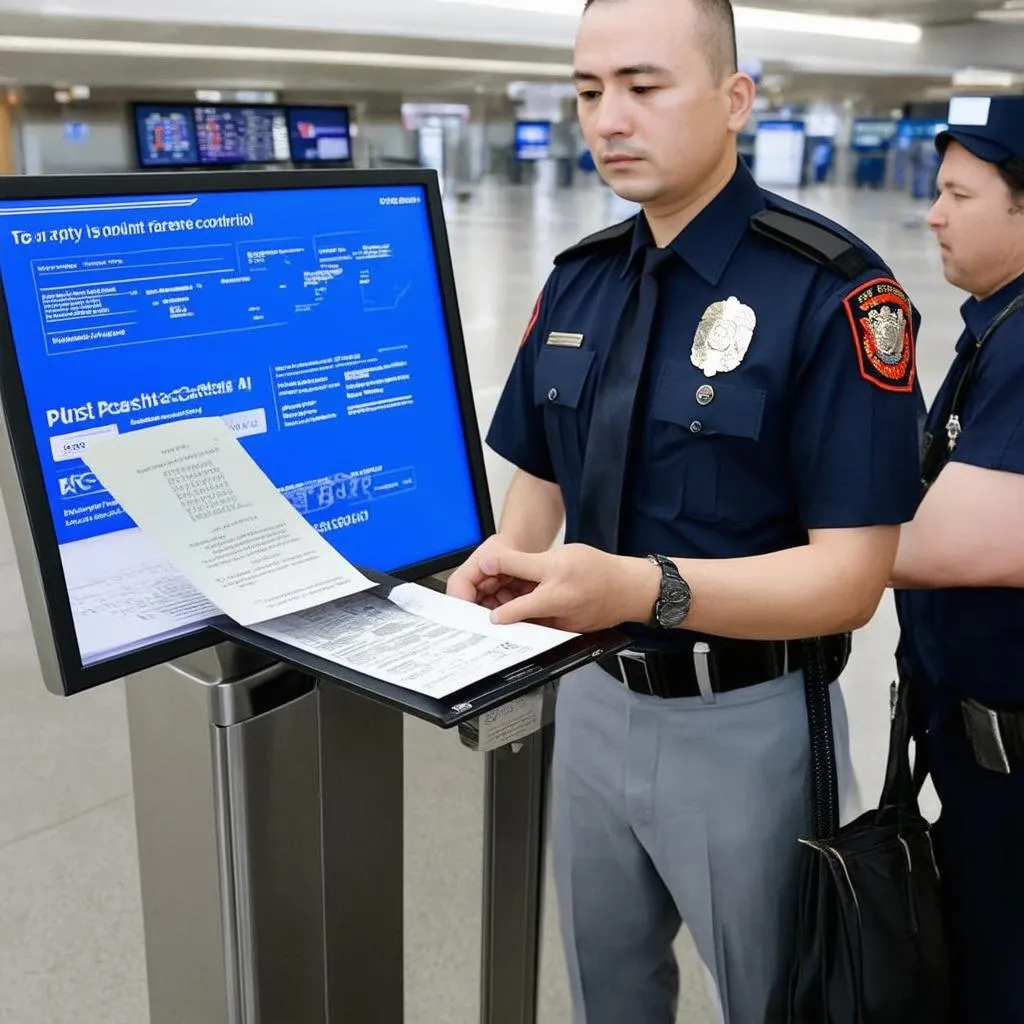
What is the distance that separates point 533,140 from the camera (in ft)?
90.8

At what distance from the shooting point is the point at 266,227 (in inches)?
46.6

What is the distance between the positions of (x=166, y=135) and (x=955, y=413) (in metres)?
14.2

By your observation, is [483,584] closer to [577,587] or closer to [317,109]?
[577,587]

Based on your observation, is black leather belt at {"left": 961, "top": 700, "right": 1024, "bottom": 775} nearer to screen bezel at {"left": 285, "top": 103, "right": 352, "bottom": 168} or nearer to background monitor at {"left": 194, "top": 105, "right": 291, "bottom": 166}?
background monitor at {"left": 194, "top": 105, "right": 291, "bottom": 166}

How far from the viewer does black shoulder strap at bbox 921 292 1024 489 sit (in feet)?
5.33

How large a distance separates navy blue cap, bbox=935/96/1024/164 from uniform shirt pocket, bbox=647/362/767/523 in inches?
25.1

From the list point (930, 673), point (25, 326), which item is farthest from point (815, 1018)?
point (25, 326)

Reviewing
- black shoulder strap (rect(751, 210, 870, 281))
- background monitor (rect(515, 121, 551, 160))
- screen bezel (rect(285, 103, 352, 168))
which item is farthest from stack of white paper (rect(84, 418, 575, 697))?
background monitor (rect(515, 121, 551, 160))

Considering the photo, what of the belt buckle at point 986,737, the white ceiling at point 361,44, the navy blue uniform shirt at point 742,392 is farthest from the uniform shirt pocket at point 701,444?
the white ceiling at point 361,44

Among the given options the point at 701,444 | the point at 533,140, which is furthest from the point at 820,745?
the point at 533,140

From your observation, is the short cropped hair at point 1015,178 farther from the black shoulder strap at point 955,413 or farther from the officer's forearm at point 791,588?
the officer's forearm at point 791,588

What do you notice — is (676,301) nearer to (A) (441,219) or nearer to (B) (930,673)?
(A) (441,219)

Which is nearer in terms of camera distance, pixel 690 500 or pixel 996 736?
Answer: pixel 690 500

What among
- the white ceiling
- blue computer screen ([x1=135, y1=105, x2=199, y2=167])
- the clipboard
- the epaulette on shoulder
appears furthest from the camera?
blue computer screen ([x1=135, y1=105, x2=199, y2=167])
